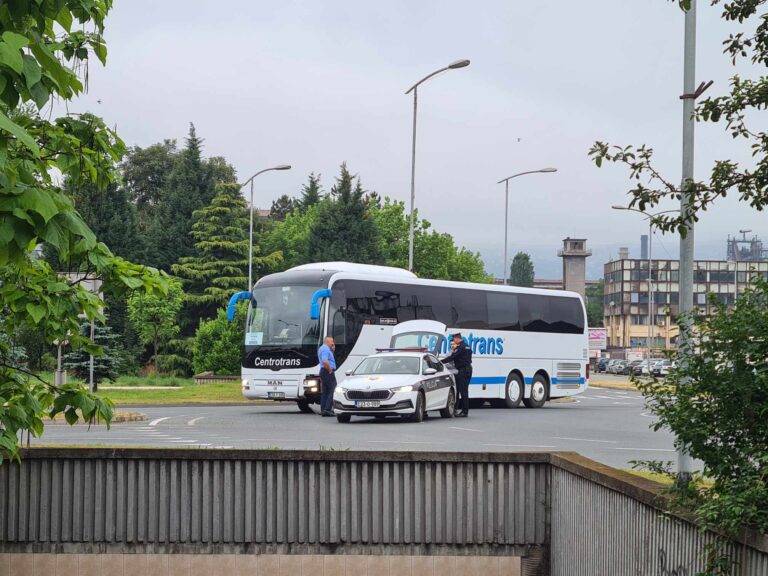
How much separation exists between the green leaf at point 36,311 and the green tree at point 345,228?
2854 inches

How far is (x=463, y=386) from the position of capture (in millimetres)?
27391

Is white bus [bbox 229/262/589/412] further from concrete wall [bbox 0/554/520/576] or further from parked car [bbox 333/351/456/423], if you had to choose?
concrete wall [bbox 0/554/520/576]

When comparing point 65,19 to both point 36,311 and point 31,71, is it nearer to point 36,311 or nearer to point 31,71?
point 31,71

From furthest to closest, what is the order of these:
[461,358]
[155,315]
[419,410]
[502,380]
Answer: [155,315] → [502,380] → [461,358] → [419,410]

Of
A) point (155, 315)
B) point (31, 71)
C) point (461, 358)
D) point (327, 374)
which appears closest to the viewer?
point (31, 71)

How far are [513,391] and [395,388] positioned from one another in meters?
10.3

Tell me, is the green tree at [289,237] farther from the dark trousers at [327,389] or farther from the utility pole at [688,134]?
the utility pole at [688,134]

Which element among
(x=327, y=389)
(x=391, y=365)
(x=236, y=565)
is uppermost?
(x=391, y=365)

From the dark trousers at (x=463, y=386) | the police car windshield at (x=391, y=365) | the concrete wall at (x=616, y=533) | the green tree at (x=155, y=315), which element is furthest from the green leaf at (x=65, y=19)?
the green tree at (x=155, y=315)

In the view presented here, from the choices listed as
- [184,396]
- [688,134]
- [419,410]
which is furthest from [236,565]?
[184,396]

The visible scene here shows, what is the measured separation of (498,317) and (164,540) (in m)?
23.7

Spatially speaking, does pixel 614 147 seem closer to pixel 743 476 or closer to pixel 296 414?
pixel 743 476

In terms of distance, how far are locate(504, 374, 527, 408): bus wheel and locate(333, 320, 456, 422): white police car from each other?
7.18 m

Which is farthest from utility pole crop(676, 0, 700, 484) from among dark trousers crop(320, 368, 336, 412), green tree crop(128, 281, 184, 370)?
green tree crop(128, 281, 184, 370)
